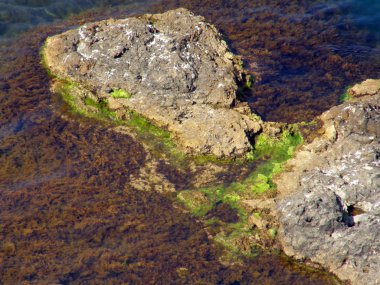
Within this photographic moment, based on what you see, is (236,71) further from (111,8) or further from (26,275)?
(26,275)

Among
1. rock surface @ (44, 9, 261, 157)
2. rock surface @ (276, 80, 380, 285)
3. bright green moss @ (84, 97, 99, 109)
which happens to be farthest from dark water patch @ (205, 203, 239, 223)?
bright green moss @ (84, 97, 99, 109)

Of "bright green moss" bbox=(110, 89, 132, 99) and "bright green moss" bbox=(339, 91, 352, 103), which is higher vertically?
"bright green moss" bbox=(110, 89, 132, 99)

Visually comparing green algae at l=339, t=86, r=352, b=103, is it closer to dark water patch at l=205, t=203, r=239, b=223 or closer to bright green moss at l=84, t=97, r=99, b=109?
dark water patch at l=205, t=203, r=239, b=223

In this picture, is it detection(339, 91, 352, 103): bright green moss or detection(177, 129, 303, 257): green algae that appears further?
detection(339, 91, 352, 103): bright green moss

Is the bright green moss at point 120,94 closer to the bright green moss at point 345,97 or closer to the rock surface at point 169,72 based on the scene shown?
the rock surface at point 169,72

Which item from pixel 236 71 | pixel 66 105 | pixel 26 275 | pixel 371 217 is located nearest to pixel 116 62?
pixel 66 105

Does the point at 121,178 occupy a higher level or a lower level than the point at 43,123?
lower

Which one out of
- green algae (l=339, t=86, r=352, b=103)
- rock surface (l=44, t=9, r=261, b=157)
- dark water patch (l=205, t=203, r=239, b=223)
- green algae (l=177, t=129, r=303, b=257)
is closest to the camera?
green algae (l=177, t=129, r=303, b=257)

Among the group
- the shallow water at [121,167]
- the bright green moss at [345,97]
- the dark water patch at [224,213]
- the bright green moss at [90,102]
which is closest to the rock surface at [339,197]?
the shallow water at [121,167]
